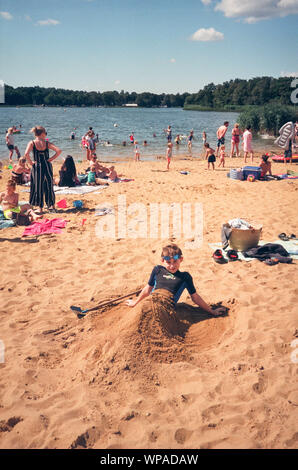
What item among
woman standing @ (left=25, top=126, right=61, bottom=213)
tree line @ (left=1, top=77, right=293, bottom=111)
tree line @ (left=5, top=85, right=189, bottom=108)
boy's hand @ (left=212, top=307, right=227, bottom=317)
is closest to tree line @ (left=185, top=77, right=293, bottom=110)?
tree line @ (left=1, top=77, right=293, bottom=111)

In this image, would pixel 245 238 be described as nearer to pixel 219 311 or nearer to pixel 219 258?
pixel 219 258

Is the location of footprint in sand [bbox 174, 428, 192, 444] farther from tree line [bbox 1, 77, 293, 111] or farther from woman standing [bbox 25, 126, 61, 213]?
tree line [bbox 1, 77, 293, 111]

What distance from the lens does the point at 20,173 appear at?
461 inches

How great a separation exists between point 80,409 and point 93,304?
5.83 ft

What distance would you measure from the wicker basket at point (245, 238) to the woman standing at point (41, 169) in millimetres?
4707

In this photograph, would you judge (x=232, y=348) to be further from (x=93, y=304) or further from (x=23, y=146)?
(x=23, y=146)

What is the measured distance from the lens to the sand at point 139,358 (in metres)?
2.60

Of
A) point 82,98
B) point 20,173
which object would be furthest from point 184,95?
point 20,173

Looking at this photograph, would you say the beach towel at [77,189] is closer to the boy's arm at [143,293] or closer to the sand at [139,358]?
the sand at [139,358]

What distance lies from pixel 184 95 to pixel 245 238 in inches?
7065

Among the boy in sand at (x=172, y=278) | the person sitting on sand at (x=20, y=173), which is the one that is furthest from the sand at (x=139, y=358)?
the person sitting on sand at (x=20, y=173)

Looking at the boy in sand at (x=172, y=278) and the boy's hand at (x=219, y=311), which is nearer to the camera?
the boy in sand at (x=172, y=278)

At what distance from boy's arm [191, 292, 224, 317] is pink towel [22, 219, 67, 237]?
4321 mm
